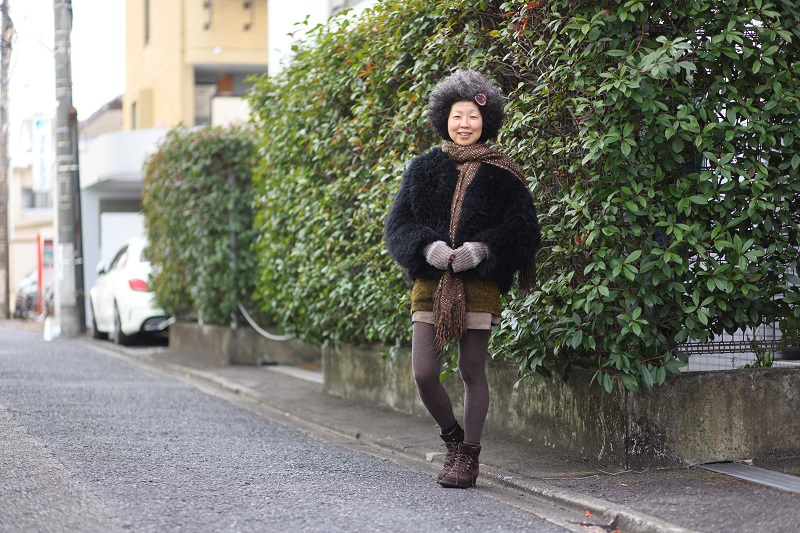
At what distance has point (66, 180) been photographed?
1948 cm

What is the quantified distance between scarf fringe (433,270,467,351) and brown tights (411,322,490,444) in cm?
13

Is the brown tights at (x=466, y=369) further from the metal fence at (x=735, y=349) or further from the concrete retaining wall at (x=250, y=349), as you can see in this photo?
the concrete retaining wall at (x=250, y=349)

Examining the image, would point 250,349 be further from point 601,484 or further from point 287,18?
point 601,484

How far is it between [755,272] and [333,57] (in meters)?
4.12

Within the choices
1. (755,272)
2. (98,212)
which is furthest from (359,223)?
(98,212)

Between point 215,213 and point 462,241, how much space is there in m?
7.57

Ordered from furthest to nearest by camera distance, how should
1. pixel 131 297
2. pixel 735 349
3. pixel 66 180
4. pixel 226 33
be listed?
pixel 226 33
pixel 66 180
pixel 131 297
pixel 735 349

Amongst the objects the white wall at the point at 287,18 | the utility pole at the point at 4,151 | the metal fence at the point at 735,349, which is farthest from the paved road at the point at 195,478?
the utility pole at the point at 4,151

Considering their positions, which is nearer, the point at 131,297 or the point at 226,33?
Result: the point at 131,297

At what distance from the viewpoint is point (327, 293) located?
28.7ft

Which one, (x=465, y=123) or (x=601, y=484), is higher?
(x=465, y=123)

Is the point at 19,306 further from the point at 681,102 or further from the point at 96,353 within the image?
the point at 681,102

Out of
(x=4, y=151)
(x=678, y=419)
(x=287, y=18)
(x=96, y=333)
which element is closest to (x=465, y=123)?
(x=678, y=419)

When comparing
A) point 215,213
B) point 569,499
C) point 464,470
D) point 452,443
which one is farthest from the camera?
point 215,213
